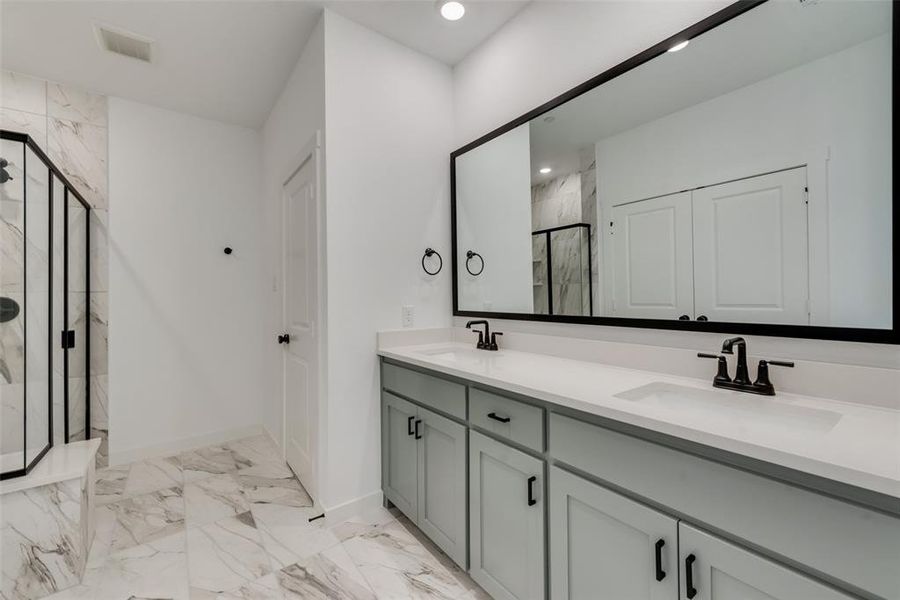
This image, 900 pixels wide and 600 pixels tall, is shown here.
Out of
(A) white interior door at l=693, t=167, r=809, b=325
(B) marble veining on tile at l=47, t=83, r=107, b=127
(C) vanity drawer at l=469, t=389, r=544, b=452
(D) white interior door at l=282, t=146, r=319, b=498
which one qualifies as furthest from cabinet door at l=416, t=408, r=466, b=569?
(B) marble veining on tile at l=47, t=83, r=107, b=127

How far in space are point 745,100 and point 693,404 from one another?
101cm

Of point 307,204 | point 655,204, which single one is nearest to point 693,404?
point 655,204

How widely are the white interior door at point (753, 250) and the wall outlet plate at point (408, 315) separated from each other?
1448 millimetres

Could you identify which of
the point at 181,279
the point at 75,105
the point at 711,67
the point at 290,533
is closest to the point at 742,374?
the point at 711,67

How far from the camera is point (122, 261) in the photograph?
2.88 metres

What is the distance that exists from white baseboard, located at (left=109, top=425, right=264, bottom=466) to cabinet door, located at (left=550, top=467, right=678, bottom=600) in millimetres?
2825

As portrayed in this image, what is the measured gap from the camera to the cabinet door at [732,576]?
764 millimetres

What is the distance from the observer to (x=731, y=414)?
103 centimetres

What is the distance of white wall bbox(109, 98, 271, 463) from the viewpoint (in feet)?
9.45

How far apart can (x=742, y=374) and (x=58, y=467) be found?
2703 millimetres

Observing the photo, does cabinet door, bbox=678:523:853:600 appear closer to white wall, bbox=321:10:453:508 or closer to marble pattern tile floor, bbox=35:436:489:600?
marble pattern tile floor, bbox=35:436:489:600

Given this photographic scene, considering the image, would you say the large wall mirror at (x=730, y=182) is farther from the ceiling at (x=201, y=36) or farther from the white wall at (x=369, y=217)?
the ceiling at (x=201, y=36)

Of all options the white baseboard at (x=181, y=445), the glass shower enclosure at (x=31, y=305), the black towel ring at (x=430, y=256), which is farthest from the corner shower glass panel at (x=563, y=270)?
the white baseboard at (x=181, y=445)

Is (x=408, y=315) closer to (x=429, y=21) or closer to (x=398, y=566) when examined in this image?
(x=398, y=566)
